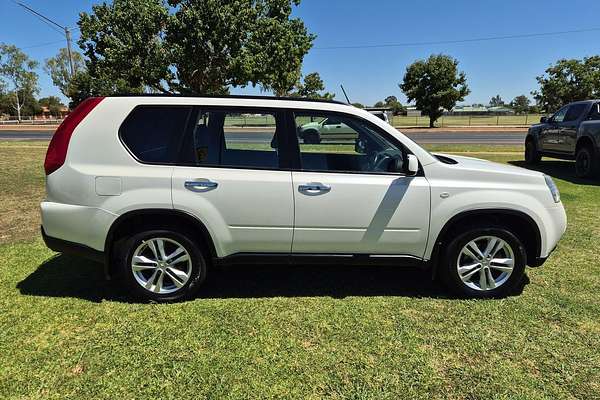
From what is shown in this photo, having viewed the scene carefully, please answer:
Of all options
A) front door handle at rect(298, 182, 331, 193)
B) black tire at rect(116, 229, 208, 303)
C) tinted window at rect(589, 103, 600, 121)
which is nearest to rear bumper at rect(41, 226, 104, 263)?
black tire at rect(116, 229, 208, 303)

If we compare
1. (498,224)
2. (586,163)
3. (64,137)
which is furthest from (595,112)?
(64,137)

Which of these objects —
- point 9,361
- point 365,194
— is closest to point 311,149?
point 365,194

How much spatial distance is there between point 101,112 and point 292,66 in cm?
2455

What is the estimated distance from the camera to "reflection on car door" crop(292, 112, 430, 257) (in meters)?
3.62

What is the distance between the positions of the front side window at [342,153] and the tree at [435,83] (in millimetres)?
35664

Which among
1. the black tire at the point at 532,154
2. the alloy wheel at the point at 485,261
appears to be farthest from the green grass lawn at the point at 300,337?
the black tire at the point at 532,154

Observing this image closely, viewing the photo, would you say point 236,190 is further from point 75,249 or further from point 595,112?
point 595,112

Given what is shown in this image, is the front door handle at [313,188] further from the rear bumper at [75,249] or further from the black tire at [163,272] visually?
the rear bumper at [75,249]

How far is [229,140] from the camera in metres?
4.00

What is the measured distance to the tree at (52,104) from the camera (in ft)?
320

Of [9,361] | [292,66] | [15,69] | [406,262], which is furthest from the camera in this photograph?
[15,69]

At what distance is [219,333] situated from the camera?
130 inches

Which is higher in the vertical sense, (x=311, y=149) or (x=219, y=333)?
(x=311, y=149)

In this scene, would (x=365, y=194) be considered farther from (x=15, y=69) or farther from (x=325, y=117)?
(x=15, y=69)
